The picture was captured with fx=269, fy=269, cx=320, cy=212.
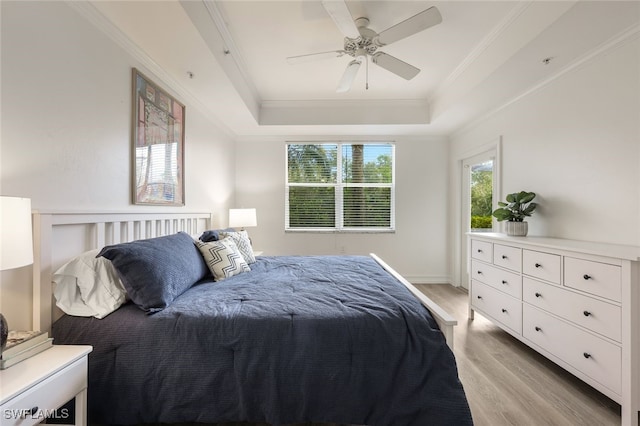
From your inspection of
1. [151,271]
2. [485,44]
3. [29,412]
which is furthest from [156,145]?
[485,44]

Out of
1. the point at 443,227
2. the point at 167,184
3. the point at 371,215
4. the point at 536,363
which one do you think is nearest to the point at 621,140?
the point at 536,363

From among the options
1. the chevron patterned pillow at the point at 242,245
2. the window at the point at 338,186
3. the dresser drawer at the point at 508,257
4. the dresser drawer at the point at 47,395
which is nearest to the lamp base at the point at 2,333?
the dresser drawer at the point at 47,395

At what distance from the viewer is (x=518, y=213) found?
2.55 metres

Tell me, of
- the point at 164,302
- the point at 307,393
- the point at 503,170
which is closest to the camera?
the point at 307,393

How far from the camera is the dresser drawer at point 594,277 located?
1490mm

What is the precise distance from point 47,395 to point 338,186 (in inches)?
151

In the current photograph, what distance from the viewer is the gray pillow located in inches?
54.6

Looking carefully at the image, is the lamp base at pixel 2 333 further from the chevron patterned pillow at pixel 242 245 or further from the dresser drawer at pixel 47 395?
the chevron patterned pillow at pixel 242 245

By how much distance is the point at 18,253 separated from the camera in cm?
95

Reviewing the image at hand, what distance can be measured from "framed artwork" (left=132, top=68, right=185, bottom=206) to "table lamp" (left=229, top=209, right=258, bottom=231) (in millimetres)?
936

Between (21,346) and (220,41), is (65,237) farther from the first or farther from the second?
(220,41)

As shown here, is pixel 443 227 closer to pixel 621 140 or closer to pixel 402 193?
pixel 402 193

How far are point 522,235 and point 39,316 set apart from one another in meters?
3.48

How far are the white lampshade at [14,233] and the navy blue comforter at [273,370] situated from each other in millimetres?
521
